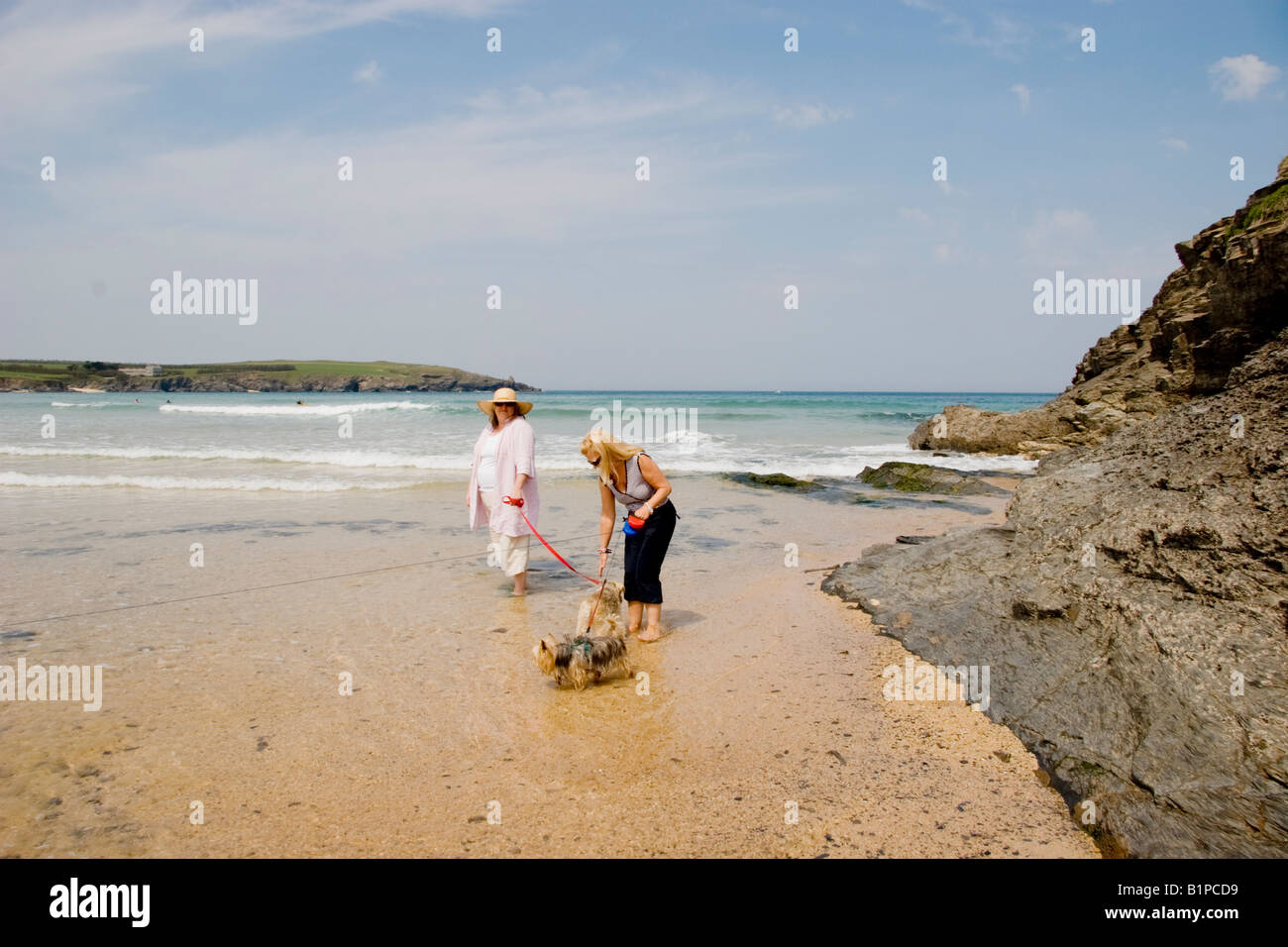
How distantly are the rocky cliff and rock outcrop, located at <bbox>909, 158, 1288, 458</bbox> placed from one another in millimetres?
2587

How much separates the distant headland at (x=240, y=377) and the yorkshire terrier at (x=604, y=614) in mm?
105093

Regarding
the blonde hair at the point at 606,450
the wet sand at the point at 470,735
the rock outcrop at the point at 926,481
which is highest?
the blonde hair at the point at 606,450

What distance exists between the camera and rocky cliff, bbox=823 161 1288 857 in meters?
2.75

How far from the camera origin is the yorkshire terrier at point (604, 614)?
4.94 metres

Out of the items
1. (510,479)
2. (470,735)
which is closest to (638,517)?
(510,479)

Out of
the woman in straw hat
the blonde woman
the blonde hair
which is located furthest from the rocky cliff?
the woman in straw hat

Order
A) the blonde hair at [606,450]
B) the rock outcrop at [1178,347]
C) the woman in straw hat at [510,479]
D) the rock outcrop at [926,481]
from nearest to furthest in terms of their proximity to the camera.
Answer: the blonde hair at [606,450], the woman in straw hat at [510,479], the rock outcrop at [1178,347], the rock outcrop at [926,481]

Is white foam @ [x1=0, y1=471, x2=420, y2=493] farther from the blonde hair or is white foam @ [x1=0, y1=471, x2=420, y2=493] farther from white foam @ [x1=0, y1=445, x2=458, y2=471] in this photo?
the blonde hair

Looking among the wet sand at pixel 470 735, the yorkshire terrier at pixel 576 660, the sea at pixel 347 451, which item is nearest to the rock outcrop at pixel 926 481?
the sea at pixel 347 451

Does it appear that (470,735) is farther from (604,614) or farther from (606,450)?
(606,450)

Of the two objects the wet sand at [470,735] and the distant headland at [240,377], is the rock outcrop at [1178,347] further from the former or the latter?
the distant headland at [240,377]

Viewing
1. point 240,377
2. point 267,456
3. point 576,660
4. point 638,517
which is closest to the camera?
point 576,660

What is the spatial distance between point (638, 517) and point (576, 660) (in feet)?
4.20

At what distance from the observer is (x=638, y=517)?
17.7ft
